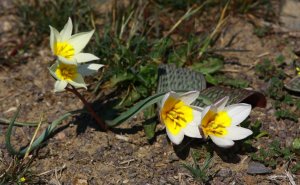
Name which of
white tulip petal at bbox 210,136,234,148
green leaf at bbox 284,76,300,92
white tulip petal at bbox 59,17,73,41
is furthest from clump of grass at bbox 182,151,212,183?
white tulip petal at bbox 59,17,73,41

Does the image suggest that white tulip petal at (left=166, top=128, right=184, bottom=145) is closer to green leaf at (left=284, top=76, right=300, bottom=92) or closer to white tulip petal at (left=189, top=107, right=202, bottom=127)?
white tulip petal at (left=189, top=107, right=202, bottom=127)

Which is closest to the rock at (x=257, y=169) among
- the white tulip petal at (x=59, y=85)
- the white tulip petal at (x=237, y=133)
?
the white tulip petal at (x=237, y=133)

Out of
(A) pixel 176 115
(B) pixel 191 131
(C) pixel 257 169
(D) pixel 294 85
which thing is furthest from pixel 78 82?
(D) pixel 294 85

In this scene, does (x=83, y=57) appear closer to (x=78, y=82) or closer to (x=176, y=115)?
(x=78, y=82)

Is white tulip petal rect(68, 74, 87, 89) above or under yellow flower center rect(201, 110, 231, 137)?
above

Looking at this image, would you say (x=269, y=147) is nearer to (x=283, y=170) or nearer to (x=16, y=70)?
(x=283, y=170)

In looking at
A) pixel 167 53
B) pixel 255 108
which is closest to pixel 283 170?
pixel 255 108
